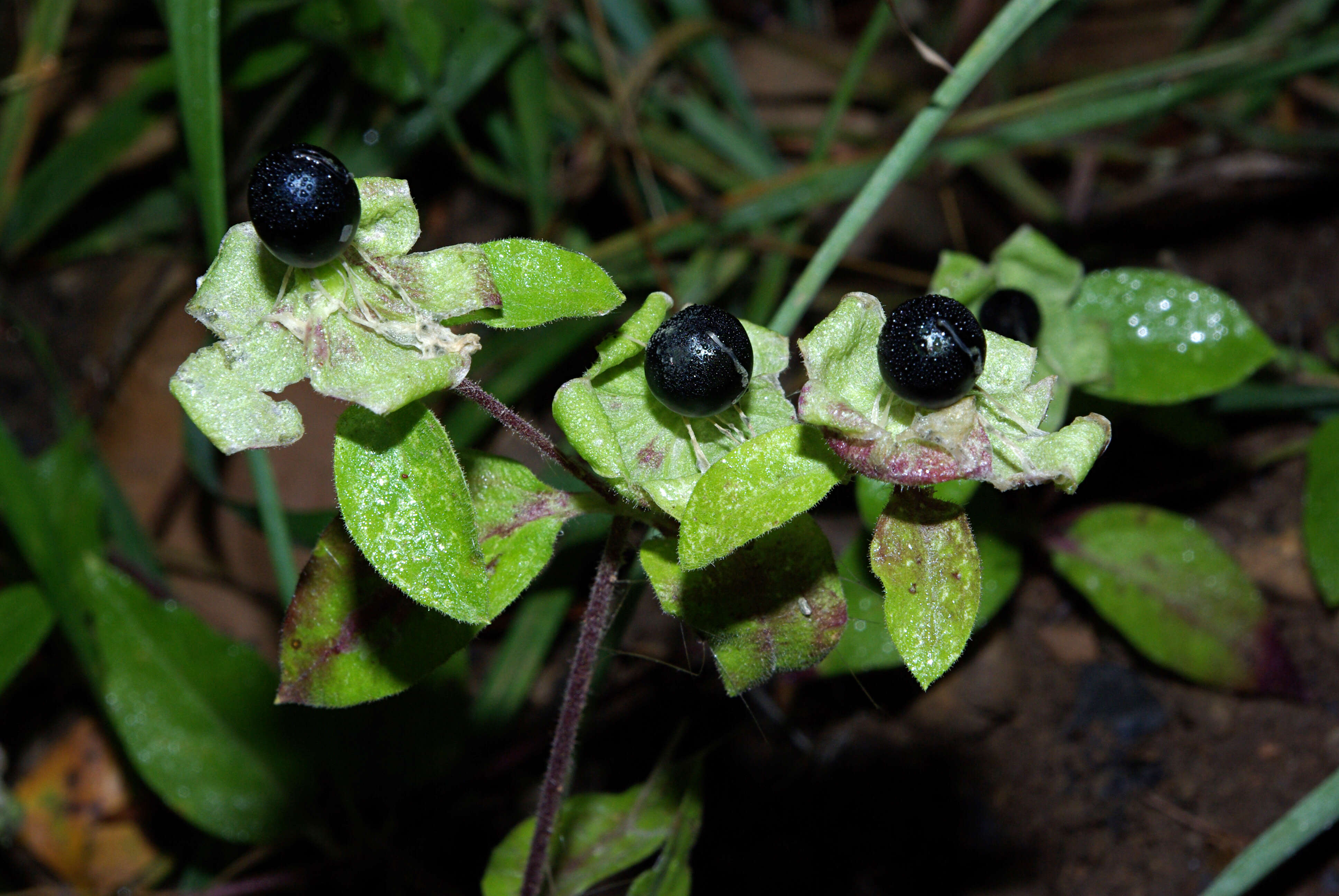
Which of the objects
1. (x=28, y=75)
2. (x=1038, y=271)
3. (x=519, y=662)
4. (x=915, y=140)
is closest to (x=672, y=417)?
(x=915, y=140)

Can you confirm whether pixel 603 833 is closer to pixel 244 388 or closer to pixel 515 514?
pixel 515 514

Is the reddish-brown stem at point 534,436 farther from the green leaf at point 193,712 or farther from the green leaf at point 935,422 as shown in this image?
the green leaf at point 193,712

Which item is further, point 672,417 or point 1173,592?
point 1173,592


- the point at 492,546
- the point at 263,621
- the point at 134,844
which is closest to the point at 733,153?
the point at 263,621

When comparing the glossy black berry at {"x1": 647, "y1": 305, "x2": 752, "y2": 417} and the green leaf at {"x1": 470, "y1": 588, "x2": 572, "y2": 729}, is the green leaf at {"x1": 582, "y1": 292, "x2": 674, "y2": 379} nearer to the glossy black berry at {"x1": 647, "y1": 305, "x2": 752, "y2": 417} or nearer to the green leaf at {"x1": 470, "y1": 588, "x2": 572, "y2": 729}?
the glossy black berry at {"x1": 647, "y1": 305, "x2": 752, "y2": 417}

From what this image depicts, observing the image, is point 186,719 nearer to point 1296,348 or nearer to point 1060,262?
point 1060,262
